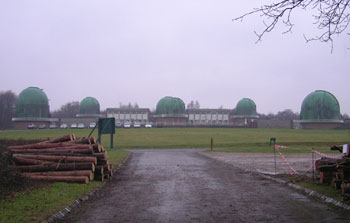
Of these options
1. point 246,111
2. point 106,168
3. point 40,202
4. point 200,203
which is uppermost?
point 246,111

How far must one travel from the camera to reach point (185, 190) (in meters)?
12.4

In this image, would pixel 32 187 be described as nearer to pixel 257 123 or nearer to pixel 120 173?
pixel 120 173

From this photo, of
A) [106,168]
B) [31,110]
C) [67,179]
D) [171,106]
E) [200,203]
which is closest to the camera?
[200,203]

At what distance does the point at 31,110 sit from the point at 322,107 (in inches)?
2918

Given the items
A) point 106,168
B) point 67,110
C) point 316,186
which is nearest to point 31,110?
point 67,110

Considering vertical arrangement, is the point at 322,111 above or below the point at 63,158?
above

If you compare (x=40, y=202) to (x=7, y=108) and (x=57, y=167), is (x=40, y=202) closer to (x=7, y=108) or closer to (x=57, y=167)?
(x=57, y=167)

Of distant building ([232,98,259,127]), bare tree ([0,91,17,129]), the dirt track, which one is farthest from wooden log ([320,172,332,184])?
distant building ([232,98,259,127])

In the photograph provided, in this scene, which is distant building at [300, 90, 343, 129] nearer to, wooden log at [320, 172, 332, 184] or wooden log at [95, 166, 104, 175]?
wooden log at [320, 172, 332, 184]

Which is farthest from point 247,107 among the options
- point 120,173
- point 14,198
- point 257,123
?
point 14,198

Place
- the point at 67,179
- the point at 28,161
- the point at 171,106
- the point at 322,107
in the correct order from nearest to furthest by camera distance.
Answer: the point at 67,179, the point at 28,161, the point at 322,107, the point at 171,106

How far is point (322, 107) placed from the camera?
102m

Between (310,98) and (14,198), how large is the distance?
10247cm

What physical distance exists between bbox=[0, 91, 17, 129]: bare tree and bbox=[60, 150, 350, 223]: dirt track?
99722mm
